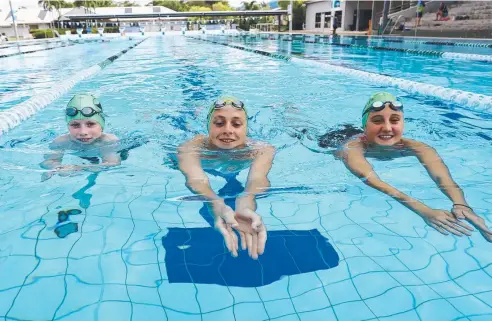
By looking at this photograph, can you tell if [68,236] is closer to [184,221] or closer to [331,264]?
[184,221]

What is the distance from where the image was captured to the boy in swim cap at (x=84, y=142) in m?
3.36

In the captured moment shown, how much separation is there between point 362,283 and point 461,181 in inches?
61.9

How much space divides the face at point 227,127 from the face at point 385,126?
3.48 ft

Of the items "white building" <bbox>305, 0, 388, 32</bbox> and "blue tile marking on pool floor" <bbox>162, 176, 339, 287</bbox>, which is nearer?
"blue tile marking on pool floor" <bbox>162, 176, 339, 287</bbox>

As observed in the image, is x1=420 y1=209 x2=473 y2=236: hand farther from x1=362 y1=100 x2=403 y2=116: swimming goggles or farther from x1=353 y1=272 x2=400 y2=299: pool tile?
x1=362 y1=100 x2=403 y2=116: swimming goggles

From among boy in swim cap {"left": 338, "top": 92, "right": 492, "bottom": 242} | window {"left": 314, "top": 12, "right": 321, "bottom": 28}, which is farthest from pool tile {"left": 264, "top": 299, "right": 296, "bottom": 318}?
window {"left": 314, "top": 12, "right": 321, "bottom": 28}

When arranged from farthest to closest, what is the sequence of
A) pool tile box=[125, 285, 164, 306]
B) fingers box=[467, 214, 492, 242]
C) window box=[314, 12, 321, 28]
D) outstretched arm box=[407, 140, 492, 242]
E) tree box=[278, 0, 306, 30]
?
1. tree box=[278, 0, 306, 30]
2. window box=[314, 12, 321, 28]
3. outstretched arm box=[407, 140, 492, 242]
4. fingers box=[467, 214, 492, 242]
5. pool tile box=[125, 285, 164, 306]

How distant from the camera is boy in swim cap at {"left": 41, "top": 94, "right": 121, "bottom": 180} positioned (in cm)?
336

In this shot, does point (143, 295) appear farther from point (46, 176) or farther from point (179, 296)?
point (46, 176)

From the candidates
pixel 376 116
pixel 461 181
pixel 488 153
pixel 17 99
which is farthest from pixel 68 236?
pixel 17 99

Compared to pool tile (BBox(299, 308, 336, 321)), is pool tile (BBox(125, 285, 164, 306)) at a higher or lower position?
higher

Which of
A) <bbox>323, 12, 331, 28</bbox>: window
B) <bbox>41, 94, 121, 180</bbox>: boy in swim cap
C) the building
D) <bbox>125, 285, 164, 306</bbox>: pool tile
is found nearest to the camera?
Result: <bbox>125, 285, 164, 306</bbox>: pool tile

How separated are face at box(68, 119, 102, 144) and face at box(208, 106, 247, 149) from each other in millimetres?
1142

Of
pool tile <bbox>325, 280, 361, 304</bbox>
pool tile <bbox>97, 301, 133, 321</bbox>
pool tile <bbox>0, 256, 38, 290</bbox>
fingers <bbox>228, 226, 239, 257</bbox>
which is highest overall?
fingers <bbox>228, 226, 239, 257</bbox>
